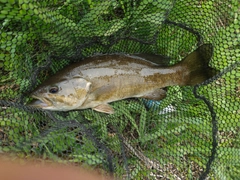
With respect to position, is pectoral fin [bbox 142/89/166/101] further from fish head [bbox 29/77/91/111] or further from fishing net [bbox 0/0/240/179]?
fish head [bbox 29/77/91/111]

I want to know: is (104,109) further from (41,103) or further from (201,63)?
(201,63)

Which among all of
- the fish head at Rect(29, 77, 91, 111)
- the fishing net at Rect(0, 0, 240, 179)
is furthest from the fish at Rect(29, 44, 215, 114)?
the fishing net at Rect(0, 0, 240, 179)

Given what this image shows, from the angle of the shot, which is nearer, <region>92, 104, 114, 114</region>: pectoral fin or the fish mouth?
the fish mouth

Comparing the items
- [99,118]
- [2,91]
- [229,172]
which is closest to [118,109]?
[99,118]

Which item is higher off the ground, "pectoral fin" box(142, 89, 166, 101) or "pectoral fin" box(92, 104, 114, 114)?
"pectoral fin" box(142, 89, 166, 101)

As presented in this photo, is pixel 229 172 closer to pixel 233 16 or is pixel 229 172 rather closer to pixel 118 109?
pixel 118 109

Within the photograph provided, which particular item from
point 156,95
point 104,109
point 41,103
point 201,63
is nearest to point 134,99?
point 156,95
